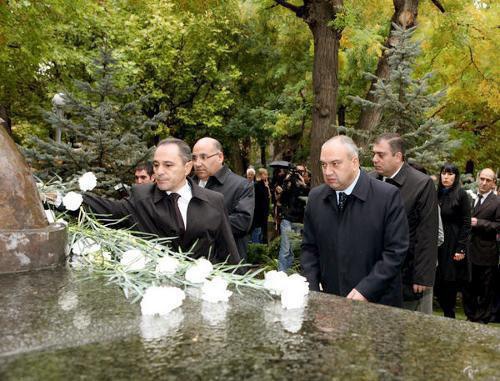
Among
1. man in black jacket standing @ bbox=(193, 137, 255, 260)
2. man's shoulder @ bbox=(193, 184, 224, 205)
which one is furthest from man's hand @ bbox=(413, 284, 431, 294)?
man's shoulder @ bbox=(193, 184, 224, 205)

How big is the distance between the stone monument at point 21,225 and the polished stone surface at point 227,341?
0.70 ft

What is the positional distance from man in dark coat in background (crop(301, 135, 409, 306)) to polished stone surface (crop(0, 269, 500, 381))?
1.49 m

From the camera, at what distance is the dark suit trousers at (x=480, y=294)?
9.91 meters

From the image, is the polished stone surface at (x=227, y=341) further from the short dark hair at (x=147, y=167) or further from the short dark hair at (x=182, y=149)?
the short dark hair at (x=147, y=167)

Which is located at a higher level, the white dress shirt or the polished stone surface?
the white dress shirt

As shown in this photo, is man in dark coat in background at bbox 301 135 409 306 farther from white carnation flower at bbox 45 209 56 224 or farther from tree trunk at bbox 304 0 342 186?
tree trunk at bbox 304 0 342 186

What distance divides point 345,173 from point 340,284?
0.75m

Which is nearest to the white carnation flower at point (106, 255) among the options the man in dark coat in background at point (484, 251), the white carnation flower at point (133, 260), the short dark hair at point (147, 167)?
the white carnation flower at point (133, 260)

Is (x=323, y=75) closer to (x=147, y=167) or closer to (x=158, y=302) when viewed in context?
(x=147, y=167)

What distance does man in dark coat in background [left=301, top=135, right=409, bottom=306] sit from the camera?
452 cm

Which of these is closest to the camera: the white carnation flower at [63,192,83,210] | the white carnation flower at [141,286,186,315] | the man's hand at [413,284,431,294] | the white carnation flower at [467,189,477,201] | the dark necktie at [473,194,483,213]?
the white carnation flower at [141,286,186,315]

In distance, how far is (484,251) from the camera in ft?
32.5

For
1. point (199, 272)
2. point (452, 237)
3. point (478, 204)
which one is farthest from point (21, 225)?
point (478, 204)

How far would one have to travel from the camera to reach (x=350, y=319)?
2.76 m
